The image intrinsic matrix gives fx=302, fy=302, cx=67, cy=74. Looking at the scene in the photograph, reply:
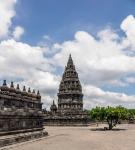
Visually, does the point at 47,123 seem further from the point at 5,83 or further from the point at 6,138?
the point at 6,138

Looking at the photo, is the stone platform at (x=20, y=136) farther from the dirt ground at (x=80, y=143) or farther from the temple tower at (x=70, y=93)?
the temple tower at (x=70, y=93)

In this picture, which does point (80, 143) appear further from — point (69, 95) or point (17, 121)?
point (69, 95)

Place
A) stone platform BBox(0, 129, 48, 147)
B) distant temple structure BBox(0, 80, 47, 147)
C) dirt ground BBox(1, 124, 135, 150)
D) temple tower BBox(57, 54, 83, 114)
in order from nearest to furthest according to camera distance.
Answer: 1. stone platform BBox(0, 129, 48, 147)
2. dirt ground BBox(1, 124, 135, 150)
3. distant temple structure BBox(0, 80, 47, 147)
4. temple tower BBox(57, 54, 83, 114)

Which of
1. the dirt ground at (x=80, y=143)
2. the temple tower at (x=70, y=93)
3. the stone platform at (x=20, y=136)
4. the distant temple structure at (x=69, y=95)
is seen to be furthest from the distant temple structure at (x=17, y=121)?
the temple tower at (x=70, y=93)

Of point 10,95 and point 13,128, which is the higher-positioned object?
point 10,95

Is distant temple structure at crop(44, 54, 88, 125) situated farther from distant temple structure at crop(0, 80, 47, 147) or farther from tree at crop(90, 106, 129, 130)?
distant temple structure at crop(0, 80, 47, 147)

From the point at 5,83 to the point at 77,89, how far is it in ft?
155

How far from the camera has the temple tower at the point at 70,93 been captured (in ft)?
305

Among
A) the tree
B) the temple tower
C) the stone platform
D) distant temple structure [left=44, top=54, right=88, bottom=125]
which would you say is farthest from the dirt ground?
the temple tower

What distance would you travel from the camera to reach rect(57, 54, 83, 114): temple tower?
9288 cm

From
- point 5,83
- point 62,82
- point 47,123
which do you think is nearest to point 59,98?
point 62,82

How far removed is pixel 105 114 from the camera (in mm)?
54938

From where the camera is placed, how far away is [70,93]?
93.4m

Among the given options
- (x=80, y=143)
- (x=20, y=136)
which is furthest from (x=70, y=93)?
(x=20, y=136)
